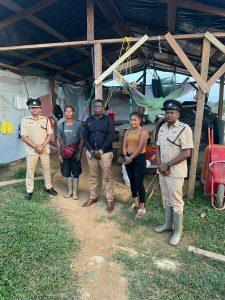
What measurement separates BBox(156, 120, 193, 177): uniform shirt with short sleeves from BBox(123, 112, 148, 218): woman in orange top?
0.52 meters

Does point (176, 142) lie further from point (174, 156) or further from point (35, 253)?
point (35, 253)

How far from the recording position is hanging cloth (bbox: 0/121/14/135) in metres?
6.35

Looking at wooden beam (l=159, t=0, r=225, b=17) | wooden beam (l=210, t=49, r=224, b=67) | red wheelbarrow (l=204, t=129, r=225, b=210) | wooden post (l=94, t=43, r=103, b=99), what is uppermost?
wooden beam (l=159, t=0, r=225, b=17)

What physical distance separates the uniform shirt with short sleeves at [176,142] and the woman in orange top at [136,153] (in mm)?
516

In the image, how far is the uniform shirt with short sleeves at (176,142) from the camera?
10.1 ft

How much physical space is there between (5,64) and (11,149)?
206cm

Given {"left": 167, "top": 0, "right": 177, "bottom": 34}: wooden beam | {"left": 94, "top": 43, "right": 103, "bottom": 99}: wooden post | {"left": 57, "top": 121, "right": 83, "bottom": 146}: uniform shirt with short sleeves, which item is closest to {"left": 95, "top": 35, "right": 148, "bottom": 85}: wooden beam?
{"left": 94, "top": 43, "right": 103, "bottom": 99}: wooden post

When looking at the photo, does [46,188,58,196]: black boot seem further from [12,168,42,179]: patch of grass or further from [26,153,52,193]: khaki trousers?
[12,168,42,179]: patch of grass

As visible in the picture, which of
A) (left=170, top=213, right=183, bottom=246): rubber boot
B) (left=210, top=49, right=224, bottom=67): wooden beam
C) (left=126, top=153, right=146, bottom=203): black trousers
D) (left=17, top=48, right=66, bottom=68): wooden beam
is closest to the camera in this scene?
(left=170, top=213, right=183, bottom=246): rubber boot

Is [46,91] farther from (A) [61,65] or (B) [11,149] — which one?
(B) [11,149]

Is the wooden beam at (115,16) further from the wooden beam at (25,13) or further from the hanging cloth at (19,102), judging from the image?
the hanging cloth at (19,102)

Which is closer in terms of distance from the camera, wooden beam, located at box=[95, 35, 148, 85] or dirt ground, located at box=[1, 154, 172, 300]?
dirt ground, located at box=[1, 154, 172, 300]

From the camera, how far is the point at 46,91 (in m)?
8.40

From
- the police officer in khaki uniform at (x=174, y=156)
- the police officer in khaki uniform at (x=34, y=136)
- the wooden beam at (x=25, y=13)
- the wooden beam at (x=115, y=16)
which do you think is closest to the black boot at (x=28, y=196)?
the police officer in khaki uniform at (x=34, y=136)
